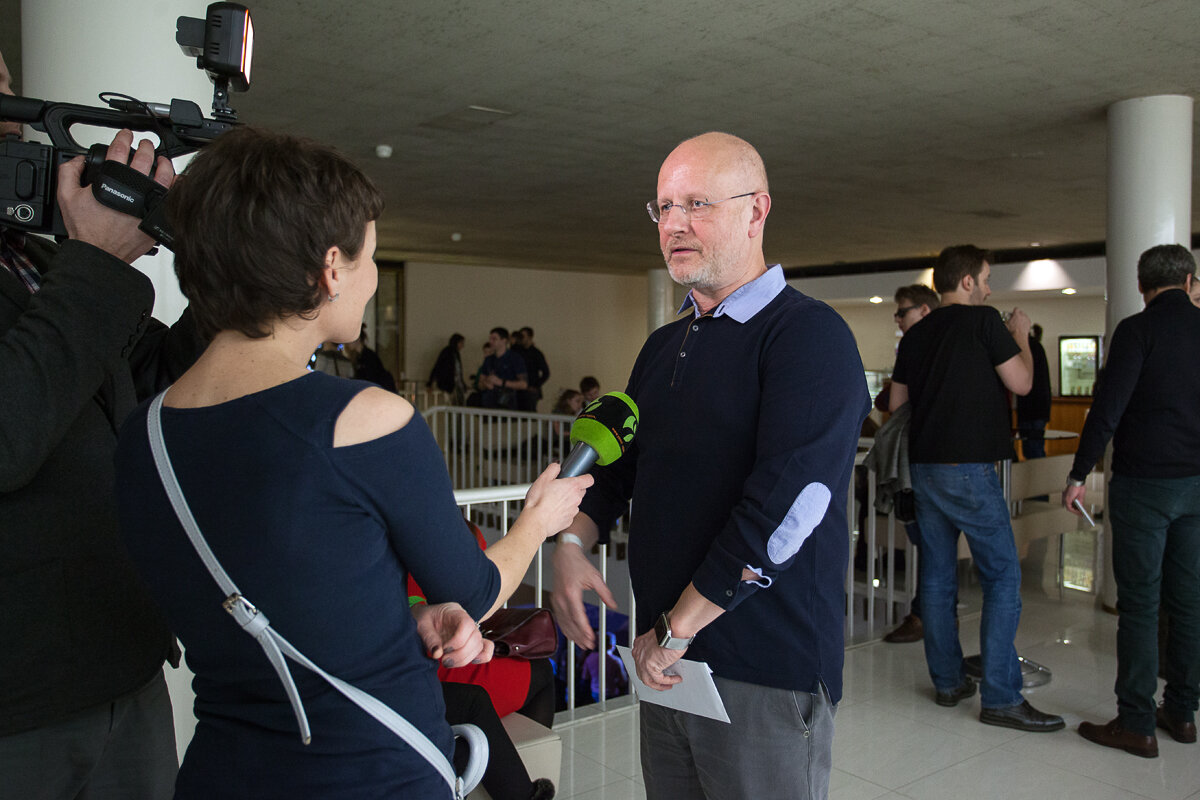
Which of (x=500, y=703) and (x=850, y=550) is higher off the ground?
(x=850, y=550)

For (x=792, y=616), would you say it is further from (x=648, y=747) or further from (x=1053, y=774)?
→ (x=1053, y=774)

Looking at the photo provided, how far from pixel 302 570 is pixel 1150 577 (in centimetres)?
322

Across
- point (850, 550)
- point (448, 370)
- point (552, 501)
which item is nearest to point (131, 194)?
point (552, 501)

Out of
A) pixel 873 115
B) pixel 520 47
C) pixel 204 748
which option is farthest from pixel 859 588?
pixel 204 748

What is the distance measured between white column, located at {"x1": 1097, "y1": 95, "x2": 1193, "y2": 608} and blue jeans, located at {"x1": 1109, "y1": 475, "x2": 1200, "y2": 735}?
194cm

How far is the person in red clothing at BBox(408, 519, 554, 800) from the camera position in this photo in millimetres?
2230

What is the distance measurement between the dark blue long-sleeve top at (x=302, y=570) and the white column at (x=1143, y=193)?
509 centimetres

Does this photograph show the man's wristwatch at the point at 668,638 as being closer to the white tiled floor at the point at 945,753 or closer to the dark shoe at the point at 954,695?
the white tiled floor at the point at 945,753

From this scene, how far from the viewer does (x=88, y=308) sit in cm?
115

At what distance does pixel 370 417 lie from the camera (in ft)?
3.09

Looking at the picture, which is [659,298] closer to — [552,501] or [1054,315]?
[1054,315]

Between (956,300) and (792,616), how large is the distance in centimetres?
253

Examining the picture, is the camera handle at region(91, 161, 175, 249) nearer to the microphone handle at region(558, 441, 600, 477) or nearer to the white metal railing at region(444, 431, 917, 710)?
the microphone handle at region(558, 441, 600, 477)

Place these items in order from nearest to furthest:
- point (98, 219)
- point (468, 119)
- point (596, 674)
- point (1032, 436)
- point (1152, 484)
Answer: point (98, 219) < point (1152, 484) < point (596, 674) < point (1032, 436) < point (468, 119)
